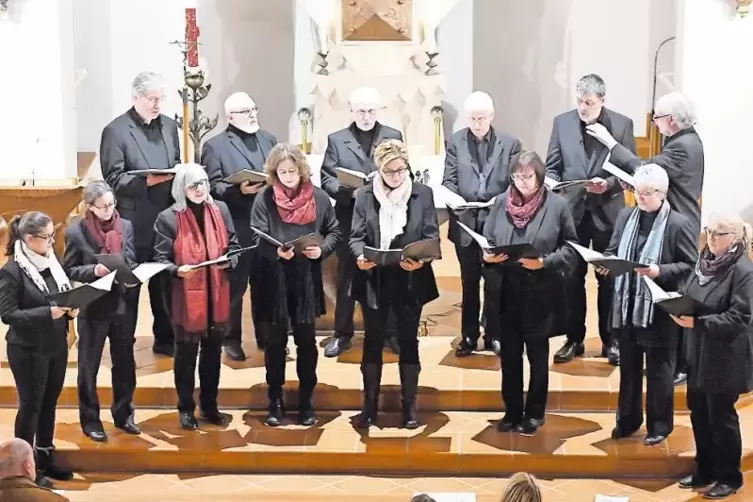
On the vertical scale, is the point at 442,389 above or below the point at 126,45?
below

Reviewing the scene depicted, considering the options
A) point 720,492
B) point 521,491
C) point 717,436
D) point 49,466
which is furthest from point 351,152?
point 521,491

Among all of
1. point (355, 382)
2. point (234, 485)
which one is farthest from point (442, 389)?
point (234, 485)

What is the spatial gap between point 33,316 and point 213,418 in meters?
1.30

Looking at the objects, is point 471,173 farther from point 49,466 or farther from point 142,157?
point 49,466

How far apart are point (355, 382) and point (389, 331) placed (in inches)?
21.0

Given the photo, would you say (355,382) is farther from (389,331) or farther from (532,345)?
(532,345)

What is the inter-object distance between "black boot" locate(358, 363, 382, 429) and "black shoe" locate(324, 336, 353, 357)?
635mm

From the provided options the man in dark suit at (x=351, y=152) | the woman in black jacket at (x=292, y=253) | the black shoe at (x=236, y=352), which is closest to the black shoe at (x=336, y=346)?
the man in dark suit at (x=351, y=152)

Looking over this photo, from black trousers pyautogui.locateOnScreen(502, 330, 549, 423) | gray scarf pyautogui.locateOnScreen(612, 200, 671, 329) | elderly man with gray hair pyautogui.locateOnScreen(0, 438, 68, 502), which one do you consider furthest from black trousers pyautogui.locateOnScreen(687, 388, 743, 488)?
elderly man with gray hair pyautogui.locateOnScreen(0, 438, 68, 502)

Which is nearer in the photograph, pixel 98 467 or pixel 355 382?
pixel 98 467

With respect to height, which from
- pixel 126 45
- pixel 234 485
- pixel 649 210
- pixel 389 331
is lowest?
pixel 234 485

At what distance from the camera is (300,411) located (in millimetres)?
7406

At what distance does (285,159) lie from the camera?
7.02 m

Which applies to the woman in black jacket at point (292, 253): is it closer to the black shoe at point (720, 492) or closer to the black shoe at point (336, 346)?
the black shoe at point (336, 346)
